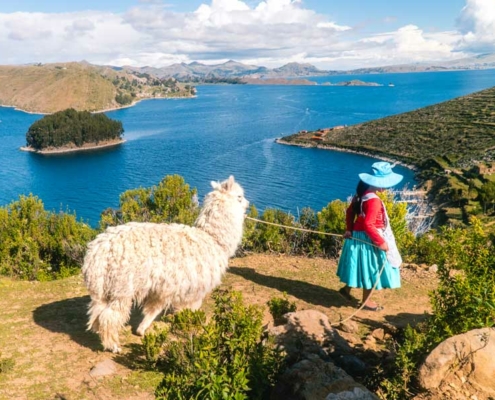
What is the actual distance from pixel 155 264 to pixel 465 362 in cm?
388

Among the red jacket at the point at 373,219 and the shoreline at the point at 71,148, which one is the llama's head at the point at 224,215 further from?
the shoreline at the point at 71,148

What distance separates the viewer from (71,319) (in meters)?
7.09

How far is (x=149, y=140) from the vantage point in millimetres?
104375

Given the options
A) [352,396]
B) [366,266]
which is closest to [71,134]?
[366,266]

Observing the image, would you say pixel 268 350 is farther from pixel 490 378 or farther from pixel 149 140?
pixel 149 140

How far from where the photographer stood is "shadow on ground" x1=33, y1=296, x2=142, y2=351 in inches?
250

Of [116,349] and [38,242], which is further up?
[116,349]

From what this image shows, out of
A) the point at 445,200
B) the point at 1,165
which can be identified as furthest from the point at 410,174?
the point at 1,165

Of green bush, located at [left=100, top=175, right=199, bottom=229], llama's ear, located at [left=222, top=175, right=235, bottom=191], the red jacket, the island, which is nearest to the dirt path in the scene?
the red jacket

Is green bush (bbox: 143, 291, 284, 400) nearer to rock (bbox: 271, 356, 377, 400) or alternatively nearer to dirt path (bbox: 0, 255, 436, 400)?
rock (bbox: 271, 356, 377, 400)

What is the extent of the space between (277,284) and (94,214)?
54268mm

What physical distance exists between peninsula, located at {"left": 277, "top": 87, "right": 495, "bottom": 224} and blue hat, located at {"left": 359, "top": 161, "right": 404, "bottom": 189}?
4265 cm

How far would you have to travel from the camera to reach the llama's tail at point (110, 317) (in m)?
→ 5.68

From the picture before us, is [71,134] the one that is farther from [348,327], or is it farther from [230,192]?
[348,327]
